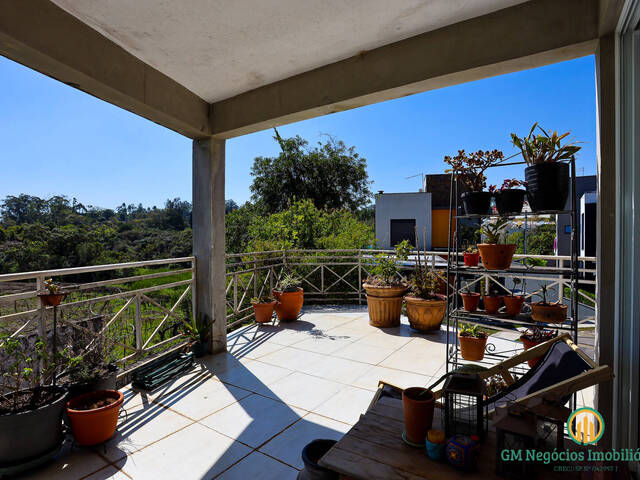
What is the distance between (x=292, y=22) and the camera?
2.00m

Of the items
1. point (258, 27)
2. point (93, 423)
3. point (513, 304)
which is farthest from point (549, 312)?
point (93, 423)

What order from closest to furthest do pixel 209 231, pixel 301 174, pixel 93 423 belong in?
pixel 93 423 < pixel 209 231 < pixel 301 174

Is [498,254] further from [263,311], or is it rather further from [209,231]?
[263,311]

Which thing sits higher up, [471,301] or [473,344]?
[471,301]

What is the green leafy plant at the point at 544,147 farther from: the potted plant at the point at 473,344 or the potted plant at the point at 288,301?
the potted plant at the point at 288,301

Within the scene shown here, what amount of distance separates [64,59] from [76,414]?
2088 millimetres

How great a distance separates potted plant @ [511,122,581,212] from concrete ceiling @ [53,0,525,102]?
80 centimetres

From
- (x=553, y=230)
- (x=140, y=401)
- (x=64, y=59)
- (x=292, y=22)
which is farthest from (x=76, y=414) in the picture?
(x=553, y=230)

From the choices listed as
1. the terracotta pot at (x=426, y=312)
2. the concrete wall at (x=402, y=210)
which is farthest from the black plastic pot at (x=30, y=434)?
the concrete wall at (x=402, y=210)

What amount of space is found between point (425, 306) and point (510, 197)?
7.05 feet

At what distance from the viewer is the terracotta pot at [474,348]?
2961 millimetres

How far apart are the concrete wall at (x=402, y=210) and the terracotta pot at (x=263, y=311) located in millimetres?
11860

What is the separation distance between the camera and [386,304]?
4281mm

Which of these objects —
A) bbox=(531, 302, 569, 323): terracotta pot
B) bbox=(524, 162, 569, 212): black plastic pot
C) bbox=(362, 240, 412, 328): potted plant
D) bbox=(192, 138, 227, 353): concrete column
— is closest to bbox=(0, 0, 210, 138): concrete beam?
bbox=(192, 138, 227, 353): concrete column
